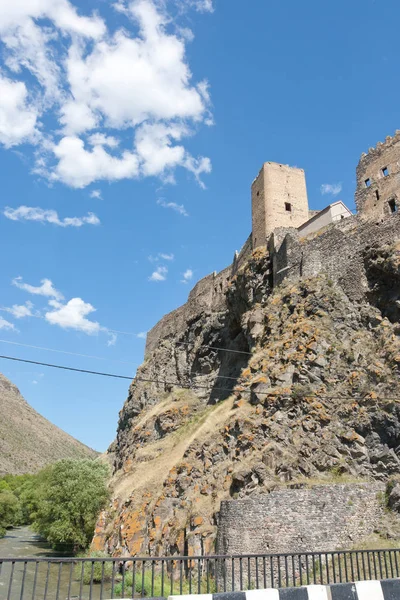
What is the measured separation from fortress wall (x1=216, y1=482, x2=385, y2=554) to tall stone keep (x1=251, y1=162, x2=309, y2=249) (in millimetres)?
19062

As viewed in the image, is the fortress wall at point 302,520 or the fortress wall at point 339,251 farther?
the fortress wall at point 339,251

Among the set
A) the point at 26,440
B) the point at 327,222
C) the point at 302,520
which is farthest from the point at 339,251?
the point at 26,440

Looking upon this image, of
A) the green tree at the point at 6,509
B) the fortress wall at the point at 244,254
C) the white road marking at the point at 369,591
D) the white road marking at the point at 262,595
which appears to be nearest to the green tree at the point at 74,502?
the green tree at the point at 6,509

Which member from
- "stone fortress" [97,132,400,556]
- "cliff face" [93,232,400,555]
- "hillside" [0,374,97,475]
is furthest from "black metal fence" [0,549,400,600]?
"hillside" [0,374,97,475]

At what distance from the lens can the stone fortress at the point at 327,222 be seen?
2539 centimetres

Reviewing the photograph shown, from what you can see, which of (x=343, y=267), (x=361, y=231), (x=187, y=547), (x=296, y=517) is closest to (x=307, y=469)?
(x=296, y=517)

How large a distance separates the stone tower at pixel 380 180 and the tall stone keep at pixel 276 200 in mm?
6550

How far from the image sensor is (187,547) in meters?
19.3

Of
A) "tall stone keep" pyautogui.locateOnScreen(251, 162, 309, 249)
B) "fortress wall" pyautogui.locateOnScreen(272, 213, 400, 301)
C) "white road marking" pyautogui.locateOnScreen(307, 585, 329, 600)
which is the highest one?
"tall stone keep" pyautogui.locateOnScreen(251, 162, 309, 249)

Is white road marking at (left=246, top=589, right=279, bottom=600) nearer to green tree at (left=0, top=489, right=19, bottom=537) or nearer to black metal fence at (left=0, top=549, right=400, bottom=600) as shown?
black metal fence at (left=0, top=549, right=400, bottom=600)

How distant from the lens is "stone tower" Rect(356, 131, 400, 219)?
26266 millimetres

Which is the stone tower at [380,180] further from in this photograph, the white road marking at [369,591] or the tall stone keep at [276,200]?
the white road marking at [369,591]

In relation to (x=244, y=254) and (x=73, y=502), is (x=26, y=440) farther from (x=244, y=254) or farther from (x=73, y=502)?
(x=244, y=254)

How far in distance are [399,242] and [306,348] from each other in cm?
671
